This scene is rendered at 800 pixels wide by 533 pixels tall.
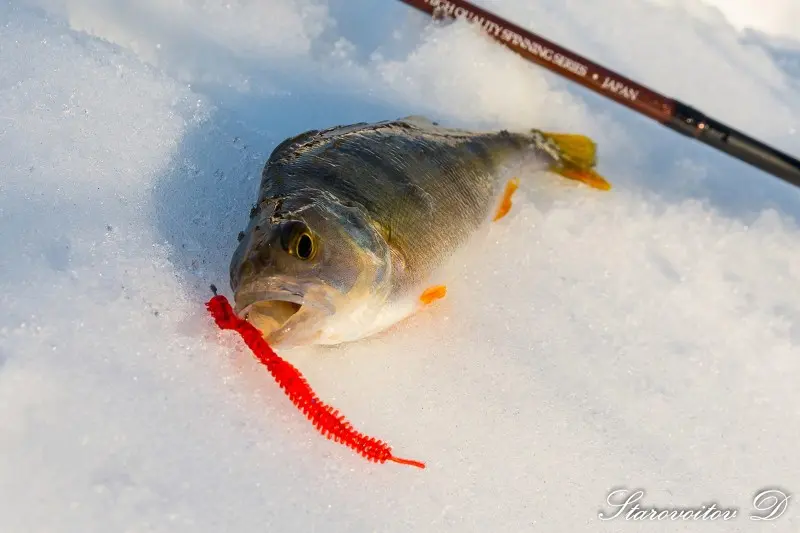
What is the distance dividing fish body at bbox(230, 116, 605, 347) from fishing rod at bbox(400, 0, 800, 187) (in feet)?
1.59

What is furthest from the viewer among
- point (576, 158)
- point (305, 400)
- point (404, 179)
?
point (576, 158)

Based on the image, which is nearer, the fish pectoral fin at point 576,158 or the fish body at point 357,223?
the fish body at point 357,223

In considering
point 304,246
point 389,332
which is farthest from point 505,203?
point 304,246

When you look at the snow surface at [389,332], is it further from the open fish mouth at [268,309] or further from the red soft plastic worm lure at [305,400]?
the open fish mouth at [268,309]

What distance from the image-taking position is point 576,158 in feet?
10.0

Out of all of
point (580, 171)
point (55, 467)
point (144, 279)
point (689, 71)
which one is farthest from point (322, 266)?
point (689, 71)

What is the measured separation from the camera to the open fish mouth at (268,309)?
1893 mm

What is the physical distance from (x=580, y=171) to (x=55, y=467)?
2.36 meters

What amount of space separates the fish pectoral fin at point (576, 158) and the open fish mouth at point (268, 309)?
5.17 ft

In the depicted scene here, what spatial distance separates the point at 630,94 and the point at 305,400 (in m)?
1.91

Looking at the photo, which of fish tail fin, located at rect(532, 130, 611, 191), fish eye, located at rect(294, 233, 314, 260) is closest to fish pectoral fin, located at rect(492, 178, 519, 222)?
fish tail fin, located at rect(532, 130, 611, 191)

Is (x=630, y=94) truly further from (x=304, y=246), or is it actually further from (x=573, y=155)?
(x=304, y=246)

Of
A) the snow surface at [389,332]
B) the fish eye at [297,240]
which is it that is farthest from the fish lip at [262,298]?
the snow surface at [389,332]

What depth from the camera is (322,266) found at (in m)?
1.96
